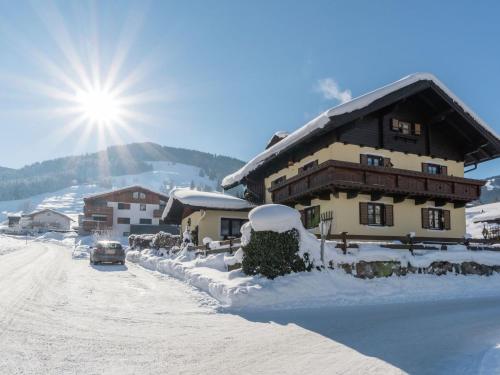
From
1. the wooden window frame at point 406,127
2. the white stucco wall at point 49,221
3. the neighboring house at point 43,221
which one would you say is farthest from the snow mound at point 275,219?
the white stucco wall at point 49,221

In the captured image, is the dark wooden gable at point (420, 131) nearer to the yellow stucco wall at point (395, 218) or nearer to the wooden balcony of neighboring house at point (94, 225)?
the yellow stucco wall at point (395, 218)

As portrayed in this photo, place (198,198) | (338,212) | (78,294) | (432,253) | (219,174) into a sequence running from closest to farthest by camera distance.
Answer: (78,294)
(432,253)
(338,212)
(198,198)
(219,174)

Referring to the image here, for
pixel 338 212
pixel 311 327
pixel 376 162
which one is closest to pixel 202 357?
pixel 311 327

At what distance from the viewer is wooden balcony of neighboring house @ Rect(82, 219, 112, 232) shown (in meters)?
61.6

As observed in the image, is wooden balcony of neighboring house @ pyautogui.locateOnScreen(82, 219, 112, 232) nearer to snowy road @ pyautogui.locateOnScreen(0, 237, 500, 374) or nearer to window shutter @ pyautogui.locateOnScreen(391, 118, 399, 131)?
window shutter @ pyautogui.locateOnScreen(391, 118, 399, 131)

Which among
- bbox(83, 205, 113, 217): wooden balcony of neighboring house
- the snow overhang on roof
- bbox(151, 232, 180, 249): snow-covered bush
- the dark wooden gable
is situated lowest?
bbox(151, 232, 180, 249): snow-covered bush

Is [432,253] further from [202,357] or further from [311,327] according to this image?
[202,357]

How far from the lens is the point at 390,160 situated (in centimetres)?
2061

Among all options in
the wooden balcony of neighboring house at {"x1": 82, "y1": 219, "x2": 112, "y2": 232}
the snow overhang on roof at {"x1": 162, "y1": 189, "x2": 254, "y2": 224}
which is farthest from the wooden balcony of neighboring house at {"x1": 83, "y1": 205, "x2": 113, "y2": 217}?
the snow overhang on roof at {"x1": 162, "y1": 189, "x2": 254, "y2": 224}

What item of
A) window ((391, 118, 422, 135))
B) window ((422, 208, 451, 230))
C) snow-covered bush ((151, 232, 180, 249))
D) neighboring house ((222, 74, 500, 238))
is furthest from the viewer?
snow-covered bush ((151, 232, 180, 249))

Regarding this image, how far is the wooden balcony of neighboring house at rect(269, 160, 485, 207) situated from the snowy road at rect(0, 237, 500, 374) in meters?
7.36

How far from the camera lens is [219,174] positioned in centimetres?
19338

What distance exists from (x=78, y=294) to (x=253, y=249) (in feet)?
17.3

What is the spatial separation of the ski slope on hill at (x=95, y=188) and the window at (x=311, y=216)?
114126mm
